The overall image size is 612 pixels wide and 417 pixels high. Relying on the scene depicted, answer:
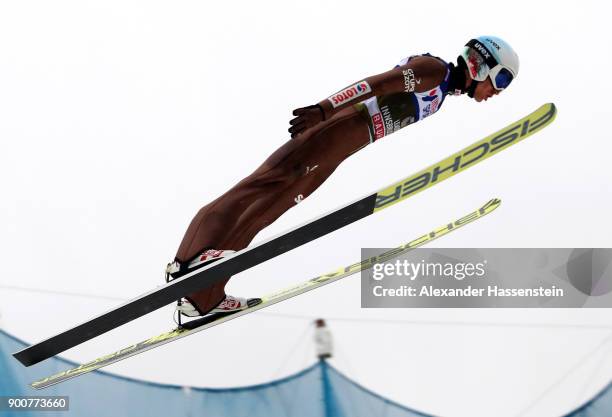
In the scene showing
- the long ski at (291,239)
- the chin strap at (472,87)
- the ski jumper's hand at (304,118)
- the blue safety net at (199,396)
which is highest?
the chin strap at (472,87)

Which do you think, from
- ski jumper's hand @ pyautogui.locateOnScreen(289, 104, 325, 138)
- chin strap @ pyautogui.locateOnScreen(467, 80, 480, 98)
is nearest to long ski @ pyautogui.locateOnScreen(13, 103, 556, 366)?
ski jumper's hand @ pyautogui.locateOnScreen(289, 104, 325, 138)

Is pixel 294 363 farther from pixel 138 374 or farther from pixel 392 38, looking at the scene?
pixel 392 38

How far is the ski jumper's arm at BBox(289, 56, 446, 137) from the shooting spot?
4.45 meters

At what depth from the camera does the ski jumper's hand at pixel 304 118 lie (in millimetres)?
4391

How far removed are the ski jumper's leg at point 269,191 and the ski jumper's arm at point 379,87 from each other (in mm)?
438

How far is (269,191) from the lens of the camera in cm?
502

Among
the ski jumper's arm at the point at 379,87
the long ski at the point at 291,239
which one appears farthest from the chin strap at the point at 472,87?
the long ski at the point at 291,239

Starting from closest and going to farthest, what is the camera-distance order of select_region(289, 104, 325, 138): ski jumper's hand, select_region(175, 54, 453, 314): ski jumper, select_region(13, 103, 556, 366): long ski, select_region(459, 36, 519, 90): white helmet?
select_region(289, 104, 325, 138): ski jumper's hand < select_region(13, 103, 556, 366): long ski < select_region(175, 54, 453, 314): ski jumper < select_region(459, 36, 519, 90): white helmet

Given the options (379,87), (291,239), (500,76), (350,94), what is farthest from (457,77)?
(291,239)

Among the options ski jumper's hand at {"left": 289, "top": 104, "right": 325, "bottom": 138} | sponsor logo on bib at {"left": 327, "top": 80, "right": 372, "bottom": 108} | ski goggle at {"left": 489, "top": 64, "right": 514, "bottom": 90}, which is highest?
ski goggle at {"left": 489, "top": 64, "right": 514, "bottom": 90}

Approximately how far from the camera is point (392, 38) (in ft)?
27.6

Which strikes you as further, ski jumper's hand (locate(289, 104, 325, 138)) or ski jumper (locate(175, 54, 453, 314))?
ski jumper (locate(175, 54, 453, 314))

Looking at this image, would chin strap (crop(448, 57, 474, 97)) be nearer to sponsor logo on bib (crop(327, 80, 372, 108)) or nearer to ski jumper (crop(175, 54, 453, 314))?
ski jumper (crop(175, 54, 453, 314))

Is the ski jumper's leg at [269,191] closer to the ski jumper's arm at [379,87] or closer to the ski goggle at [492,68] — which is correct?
the ski jumper's arm at [379,87]
